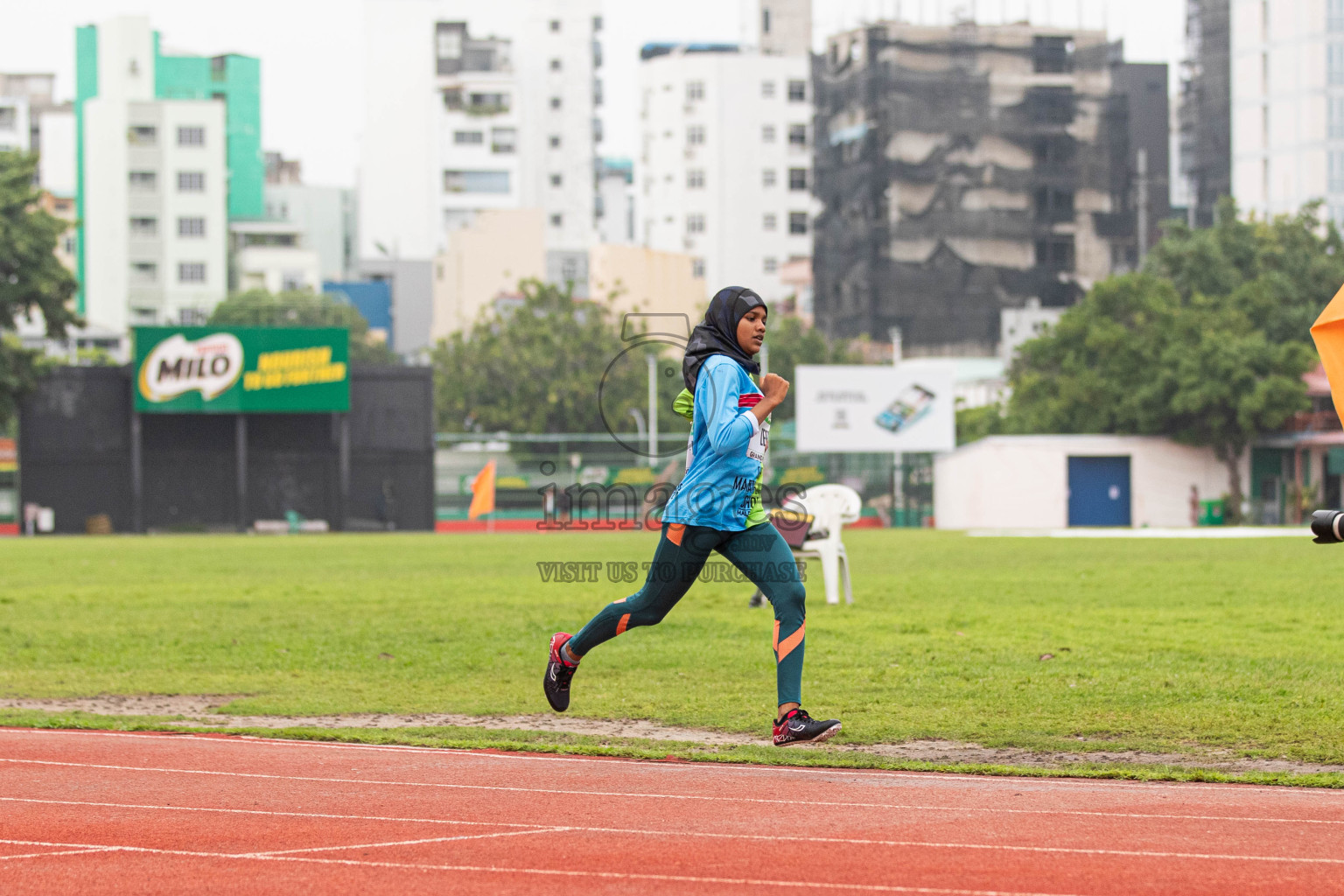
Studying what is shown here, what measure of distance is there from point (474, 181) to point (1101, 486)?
65452 mm

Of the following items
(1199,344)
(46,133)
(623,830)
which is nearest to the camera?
(623,830)

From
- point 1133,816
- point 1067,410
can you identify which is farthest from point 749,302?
point 1067,410

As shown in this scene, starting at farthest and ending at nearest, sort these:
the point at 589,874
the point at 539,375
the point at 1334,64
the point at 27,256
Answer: the point at 1334,64 < the point at 539,375 < the point at 27,256 < the point at 589,874

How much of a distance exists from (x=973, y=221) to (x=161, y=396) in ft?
192

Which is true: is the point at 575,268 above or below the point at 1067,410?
above

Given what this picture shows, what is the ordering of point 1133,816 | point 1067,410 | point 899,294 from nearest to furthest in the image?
point 1133,816 < point 1067,410 < point 899,294

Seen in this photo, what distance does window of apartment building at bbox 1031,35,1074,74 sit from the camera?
9575 cm

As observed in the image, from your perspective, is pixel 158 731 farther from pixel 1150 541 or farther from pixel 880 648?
pixel 1150 541

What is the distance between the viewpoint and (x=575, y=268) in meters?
106

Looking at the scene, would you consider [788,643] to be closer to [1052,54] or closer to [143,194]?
[1052,54]

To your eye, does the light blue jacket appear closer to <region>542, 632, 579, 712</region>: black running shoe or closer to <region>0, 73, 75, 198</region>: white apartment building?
<region>542, 632, 579, 712</region>: black running shoe

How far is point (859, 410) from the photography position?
188 ft

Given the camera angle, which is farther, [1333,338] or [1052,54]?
[1052,54]

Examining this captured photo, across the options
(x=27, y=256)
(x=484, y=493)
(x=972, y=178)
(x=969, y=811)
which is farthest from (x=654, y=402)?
(x=969, y=811)
